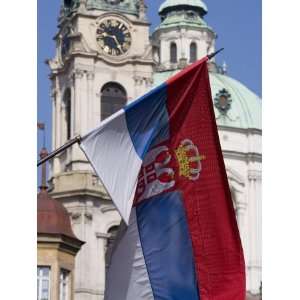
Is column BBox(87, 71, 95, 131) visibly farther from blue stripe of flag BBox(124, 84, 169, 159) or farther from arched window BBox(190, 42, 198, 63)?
blue stripe of flag BBox(124, 84, 169, 159)

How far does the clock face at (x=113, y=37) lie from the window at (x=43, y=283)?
24.6 m

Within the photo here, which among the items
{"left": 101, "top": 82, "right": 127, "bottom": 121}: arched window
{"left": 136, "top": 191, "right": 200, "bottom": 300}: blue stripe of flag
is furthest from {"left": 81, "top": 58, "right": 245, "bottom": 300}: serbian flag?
{"left": 101, "top": 82, "right": 127, "bottom": 121}: arched window

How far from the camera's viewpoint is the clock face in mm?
47406

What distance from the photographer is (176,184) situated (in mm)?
9422

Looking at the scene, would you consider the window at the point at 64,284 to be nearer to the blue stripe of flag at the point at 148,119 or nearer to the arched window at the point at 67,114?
the blue stripe of flag at the point at 148,119

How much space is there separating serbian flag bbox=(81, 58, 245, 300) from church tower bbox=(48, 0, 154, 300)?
117ft

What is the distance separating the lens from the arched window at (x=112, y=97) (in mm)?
47406

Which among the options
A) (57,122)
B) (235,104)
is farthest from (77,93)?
(235,104)

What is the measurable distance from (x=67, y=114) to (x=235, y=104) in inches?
246
